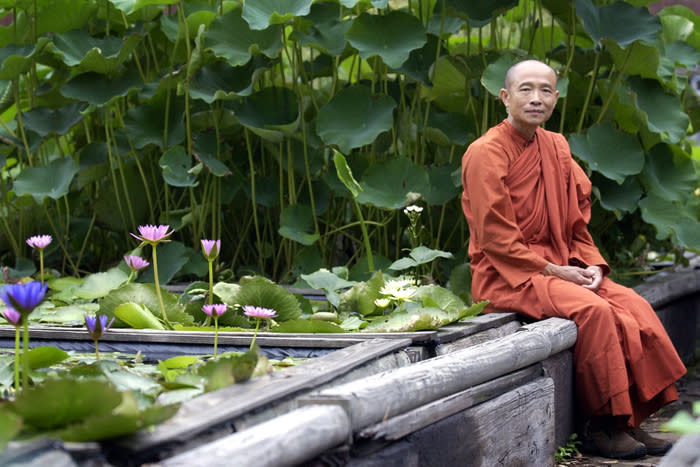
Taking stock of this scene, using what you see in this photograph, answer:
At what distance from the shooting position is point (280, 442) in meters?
1.33

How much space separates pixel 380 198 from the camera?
351 centimetres

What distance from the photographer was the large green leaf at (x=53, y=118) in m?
4.02

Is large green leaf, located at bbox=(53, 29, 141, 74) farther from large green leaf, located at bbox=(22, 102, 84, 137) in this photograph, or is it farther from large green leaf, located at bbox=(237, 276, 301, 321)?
large green leaf, located at bbox=(237, 276, 301, 321)

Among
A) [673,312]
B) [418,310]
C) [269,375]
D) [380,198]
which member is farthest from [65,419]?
[673,312]

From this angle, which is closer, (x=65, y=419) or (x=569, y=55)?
(x=65, y=419)

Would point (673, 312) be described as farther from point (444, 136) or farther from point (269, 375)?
point (269, 375)

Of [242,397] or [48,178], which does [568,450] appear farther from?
[48,178]

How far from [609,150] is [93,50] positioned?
2053 millimetres

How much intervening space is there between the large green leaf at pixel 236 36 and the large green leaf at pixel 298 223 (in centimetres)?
63

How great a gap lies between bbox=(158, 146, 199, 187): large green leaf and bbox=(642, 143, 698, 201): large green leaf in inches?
73.0

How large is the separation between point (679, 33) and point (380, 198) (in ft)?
5.73

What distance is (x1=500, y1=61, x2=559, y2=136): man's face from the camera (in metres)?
2.84

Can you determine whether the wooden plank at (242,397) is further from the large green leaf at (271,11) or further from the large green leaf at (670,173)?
the large green leaf at (670,173)

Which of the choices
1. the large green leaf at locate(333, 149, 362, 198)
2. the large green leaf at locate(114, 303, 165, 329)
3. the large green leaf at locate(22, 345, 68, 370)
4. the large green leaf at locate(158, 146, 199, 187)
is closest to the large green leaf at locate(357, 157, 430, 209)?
the large green leaf at locate(333, 149, 362, 198)
